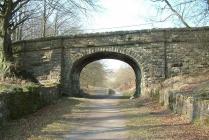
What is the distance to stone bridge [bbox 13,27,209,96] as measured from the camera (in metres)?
26.5

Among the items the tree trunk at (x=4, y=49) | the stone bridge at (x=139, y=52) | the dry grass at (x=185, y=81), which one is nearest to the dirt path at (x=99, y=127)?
the dry grass at (x=185, y=81)

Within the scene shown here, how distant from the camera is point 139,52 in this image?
26.7 m

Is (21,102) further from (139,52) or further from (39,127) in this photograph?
(139,52)

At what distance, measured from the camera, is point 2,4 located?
2595 cm

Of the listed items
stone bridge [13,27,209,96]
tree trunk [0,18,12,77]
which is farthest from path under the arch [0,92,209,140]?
stone bridge [13,27,209,96]

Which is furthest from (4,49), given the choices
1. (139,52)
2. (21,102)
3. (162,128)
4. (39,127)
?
(162,128)

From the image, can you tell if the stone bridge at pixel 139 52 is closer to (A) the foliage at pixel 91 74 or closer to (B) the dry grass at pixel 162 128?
(B) the dry grass at pixel 162 128

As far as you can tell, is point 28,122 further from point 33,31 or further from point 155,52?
point 33,31

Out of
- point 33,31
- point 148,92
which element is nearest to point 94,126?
point 148,92

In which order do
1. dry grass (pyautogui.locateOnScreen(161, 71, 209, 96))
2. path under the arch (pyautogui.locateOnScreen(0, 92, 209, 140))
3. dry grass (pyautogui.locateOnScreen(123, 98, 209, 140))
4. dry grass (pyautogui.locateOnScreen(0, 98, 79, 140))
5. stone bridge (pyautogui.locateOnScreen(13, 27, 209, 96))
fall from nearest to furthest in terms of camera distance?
1. dry grass (pyautogui.locateOnScreen(123, 98, 209, 140))
2. path under the arch (pyautogui.locateOnScreen(0, 92, 209, 140))
3. dry grass (pyautogui.locateOnScreen(0, 98, 79, 140))
4. dry grass (pyautogui.locateOnScreen(161, 71, 209, 96))
5. stone bridge (pyautogui.locateOnScreen(13, 27, 209, 96))

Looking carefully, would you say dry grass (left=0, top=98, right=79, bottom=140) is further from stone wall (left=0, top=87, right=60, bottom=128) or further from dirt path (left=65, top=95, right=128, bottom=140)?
dirt path (left=65, top=95, right=128, bottom=140)

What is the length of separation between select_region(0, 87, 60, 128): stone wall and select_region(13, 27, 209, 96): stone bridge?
21.0ft

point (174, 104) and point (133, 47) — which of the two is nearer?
point (174, 104)

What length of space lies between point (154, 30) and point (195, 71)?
354 cm
